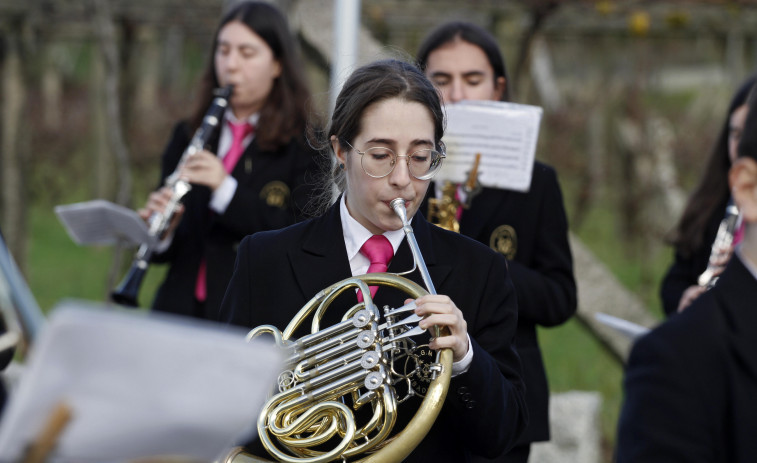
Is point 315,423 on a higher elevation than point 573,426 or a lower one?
higher

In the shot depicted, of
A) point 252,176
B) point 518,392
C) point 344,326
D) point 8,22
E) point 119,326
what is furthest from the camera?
point 8,22

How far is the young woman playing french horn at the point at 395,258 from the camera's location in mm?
2410

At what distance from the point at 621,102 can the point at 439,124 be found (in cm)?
714

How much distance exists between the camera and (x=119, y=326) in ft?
4.26

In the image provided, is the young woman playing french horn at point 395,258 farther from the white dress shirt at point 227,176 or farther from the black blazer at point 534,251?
the white dress shirt at point 227,176

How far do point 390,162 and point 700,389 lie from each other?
0.91 metres

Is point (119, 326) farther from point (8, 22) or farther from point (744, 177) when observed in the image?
point (8, 22)

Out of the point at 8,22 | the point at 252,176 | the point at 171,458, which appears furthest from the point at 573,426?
the point at 8,22

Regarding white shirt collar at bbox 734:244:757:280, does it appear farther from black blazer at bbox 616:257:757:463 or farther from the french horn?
the french horn

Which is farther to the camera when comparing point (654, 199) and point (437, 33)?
point (654, 199)

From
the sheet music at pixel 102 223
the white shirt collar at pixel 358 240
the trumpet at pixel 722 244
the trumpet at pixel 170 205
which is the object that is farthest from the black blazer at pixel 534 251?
the sheet music at pixel 102 223

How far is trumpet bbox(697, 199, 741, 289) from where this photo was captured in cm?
363

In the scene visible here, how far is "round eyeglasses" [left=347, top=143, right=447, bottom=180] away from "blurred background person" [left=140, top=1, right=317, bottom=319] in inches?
47.7

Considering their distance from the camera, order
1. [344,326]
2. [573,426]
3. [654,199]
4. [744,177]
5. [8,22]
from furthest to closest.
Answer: [654,199] < [8,22] < [573,426] < [344,326] < [744,177]
